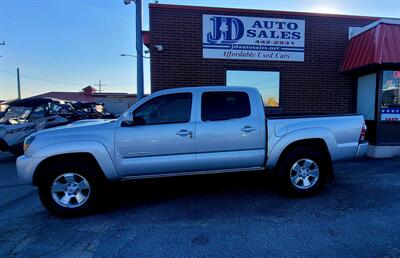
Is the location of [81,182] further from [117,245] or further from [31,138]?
[117,245]

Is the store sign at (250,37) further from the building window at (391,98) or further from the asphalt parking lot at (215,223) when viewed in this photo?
the asphalt parking lot at (215,223)

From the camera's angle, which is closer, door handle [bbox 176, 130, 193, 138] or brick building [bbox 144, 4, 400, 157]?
door handle [bbox 176, 130, 193, 138]

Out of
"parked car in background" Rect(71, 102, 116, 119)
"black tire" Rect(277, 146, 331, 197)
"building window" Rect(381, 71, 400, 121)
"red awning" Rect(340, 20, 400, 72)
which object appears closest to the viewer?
"black tire" Rect(277, 146, 331, 197)

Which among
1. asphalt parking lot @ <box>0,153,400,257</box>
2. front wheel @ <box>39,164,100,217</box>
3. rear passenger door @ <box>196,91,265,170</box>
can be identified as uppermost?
rear passenger door @ <box>196,91,265,170</box>

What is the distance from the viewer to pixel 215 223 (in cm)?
369

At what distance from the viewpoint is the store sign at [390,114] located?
25.5 feet

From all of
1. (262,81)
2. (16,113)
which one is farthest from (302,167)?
(16,113)

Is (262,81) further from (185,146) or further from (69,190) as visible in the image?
(69,190)

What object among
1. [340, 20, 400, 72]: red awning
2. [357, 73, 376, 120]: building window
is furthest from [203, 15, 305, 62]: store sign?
[357, 73, 376, 120]: building window

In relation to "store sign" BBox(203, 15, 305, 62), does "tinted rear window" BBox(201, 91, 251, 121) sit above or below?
below

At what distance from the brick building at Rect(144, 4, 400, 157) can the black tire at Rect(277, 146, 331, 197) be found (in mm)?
4429

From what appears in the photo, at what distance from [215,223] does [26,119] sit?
7.96 m

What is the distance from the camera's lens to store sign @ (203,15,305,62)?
8.41m

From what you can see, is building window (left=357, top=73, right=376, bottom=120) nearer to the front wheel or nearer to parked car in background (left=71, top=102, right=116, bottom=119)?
the front wheel
